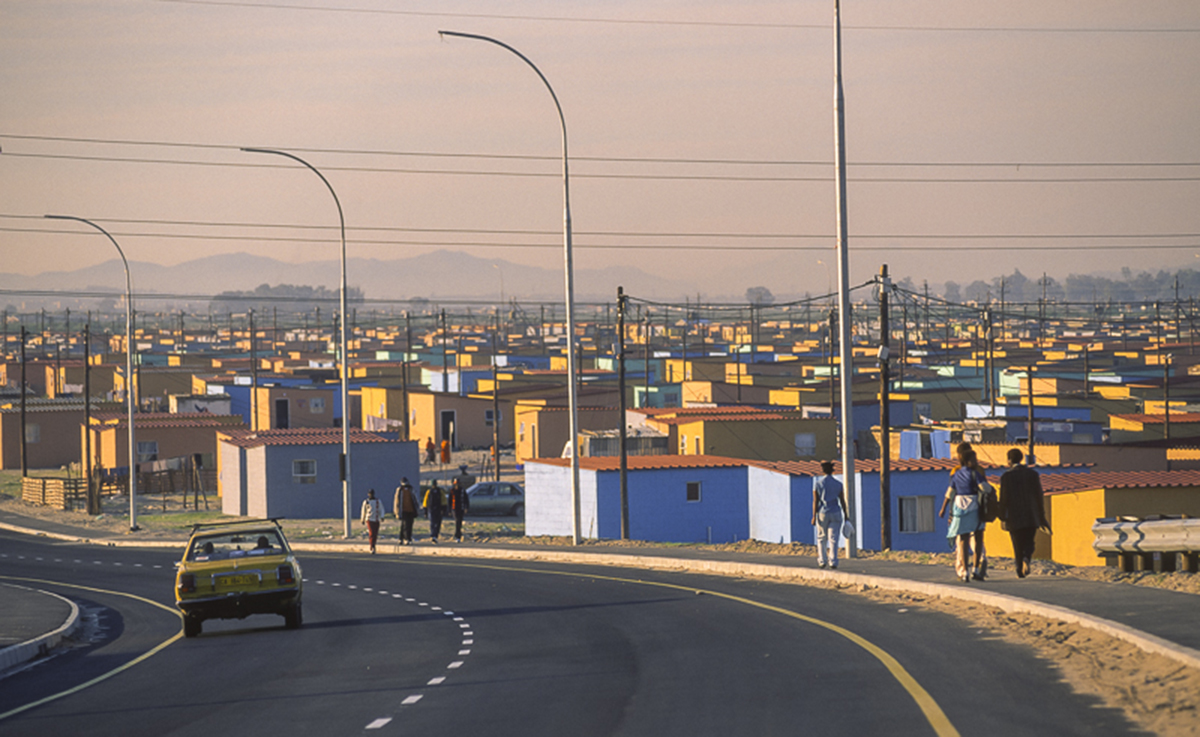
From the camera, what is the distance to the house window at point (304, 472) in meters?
54.4

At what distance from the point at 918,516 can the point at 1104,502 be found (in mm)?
10488

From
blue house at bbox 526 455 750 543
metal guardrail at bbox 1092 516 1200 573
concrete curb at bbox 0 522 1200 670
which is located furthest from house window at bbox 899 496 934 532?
metal guardrail at bbox 1092 516 1200 573

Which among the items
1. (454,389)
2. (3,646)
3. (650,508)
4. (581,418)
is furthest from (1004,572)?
(454,389)

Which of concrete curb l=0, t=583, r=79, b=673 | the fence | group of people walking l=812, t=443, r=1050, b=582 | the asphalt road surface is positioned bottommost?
the fence

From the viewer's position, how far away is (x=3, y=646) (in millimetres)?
18328

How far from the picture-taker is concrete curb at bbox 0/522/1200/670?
1222 cm

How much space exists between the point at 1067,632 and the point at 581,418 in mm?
63577

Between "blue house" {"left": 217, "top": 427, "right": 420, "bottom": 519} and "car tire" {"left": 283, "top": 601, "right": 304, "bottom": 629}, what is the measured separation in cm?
3445

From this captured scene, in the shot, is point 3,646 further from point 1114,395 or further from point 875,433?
point 1114,395

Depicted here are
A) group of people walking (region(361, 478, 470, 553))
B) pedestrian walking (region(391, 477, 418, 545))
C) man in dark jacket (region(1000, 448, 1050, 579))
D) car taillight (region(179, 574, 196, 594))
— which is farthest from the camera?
pedestrian walking (region(391, 477, 418, 545))

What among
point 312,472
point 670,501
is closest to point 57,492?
point 312,472

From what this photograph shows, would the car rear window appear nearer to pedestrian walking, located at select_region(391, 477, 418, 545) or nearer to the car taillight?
the car taillight

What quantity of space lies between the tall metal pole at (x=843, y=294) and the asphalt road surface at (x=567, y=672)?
2794mm

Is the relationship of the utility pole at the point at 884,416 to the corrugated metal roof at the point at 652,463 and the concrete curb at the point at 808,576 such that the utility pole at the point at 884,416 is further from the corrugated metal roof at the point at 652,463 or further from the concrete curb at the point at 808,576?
the concrete curb at the point at 808,576
